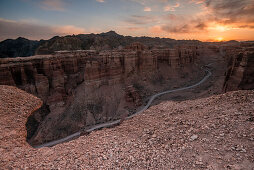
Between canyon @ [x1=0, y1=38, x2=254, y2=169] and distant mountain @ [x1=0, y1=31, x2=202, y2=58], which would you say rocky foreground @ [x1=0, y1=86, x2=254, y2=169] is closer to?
canyon @ [x1=0, y1=38, x2=254, y2=169]

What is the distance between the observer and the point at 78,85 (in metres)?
35.3

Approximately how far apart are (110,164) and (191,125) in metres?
5.06

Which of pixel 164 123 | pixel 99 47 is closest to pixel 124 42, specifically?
pixel 99 47

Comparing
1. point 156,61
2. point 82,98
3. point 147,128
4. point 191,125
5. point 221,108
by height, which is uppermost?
point 156,61

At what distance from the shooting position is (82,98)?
1252 inches

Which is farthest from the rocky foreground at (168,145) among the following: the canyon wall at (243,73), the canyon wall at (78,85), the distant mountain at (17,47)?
the distant mountain at (17,47)

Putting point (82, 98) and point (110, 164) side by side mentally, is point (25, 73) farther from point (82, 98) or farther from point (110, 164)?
point (110, 164)

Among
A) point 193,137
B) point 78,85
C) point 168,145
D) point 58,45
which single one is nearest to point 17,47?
point 58,45

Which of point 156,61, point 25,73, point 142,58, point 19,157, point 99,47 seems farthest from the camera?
point 99,47

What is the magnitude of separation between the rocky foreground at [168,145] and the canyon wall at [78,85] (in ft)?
59.9

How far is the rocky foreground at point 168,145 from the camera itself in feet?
18.6

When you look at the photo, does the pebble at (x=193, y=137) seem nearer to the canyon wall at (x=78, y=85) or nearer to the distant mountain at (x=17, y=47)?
the canyon wall at (x=78, y=85)

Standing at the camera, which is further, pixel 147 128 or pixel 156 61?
pixel 156 61

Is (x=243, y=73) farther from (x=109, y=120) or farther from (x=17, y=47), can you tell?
(x=17, y=47)
